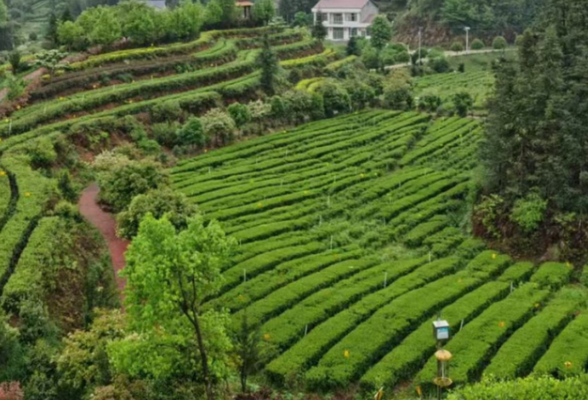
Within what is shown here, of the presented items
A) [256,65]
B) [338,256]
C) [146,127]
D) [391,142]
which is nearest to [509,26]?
[256,65]

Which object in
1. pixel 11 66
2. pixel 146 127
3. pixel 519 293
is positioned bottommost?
pixel 519 293

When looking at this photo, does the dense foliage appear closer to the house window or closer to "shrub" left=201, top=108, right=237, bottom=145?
"shrub" left=201, top=108, right=237, bottom=145

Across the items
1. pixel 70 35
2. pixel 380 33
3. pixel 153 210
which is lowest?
pixel 153 210

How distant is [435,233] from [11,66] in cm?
4012

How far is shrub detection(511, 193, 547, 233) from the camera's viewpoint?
36812 millimetres

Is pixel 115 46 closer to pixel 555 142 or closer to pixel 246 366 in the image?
pixel 555 142

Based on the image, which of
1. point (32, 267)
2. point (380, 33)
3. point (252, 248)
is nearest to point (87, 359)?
point (32, 267)

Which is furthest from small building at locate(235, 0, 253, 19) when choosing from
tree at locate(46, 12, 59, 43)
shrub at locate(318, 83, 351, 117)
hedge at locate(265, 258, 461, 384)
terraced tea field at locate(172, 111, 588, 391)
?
hedge at locate(265, 258, 461, 384)

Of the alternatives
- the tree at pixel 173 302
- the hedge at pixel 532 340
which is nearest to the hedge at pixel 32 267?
the tree at pixel 173 302

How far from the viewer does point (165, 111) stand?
184 ft

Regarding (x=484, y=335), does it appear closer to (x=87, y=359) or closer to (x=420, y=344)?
(x=420, y=344)

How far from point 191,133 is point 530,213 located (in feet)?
84.6

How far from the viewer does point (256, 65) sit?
7294cm

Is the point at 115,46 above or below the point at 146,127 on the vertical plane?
above
